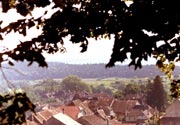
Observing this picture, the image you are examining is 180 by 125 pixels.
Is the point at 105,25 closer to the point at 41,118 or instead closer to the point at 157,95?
the point at 41,118

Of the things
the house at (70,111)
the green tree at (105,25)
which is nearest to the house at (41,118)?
the house at (70,111)

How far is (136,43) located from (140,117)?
85.1m

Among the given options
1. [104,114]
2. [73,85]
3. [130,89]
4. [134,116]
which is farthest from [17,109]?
[73,85]

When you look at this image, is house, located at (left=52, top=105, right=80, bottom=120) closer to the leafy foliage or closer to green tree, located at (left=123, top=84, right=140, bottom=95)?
green tree, located at (left=123, top=84, right=140, bottom=95)

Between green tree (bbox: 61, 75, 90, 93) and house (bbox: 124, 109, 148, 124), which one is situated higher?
green tree (bbox: 61, 75, 90, 93)

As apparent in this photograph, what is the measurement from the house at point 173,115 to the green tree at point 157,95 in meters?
28.5

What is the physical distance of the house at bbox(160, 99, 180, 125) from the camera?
6300cm

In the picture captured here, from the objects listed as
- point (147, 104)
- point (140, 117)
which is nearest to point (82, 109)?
point (140, 117)

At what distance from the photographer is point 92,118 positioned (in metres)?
67.0

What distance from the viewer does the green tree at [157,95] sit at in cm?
9388

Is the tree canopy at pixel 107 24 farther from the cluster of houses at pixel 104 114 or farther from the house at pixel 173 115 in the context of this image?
the house at pixel 173 115

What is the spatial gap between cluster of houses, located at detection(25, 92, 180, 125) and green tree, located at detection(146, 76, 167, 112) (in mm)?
1857

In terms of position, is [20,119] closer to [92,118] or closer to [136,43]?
[136,43]

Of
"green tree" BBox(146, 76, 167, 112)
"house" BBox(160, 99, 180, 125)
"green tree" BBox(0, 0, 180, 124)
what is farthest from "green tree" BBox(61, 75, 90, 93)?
"green tree" BBox(0, 0, 180, 124)
